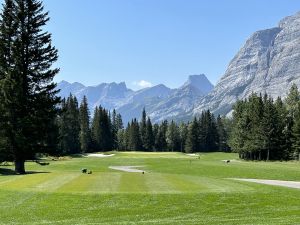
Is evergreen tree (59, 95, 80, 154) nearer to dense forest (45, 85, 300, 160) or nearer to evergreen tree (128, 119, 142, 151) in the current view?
dense forest (45, 85, 300, 160)

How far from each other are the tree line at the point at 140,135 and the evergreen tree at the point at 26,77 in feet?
316

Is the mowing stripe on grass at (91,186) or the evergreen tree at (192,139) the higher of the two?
the evergreen tree at (192,139)

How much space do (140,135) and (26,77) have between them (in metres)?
149

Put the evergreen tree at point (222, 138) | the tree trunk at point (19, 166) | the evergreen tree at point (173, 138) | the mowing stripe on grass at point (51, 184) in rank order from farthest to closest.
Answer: the evergreen tree at point (173, 138)
the evergreen tree at point (222, 138)
the tree trunk at point (19, 166)
the mowing stripe on grass at point (51, 184)

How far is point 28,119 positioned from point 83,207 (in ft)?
77.7

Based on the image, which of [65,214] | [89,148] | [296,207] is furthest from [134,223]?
[89,148]

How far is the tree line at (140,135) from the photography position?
151750mm

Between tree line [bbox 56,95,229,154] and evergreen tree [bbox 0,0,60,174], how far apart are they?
96277 millimetres

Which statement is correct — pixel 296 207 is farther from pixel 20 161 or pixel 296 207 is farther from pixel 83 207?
pixel 20 161

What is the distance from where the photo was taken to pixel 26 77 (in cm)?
4175

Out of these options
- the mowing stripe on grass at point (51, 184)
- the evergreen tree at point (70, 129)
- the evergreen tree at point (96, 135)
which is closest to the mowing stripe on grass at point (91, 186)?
the mowing stripe on grass at point (51, 184)

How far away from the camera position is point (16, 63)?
4122 centimetres

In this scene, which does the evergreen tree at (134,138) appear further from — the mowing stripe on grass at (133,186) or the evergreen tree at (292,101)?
the mowing stripe on grass at (133,186)

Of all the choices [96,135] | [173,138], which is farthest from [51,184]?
[173,138]
